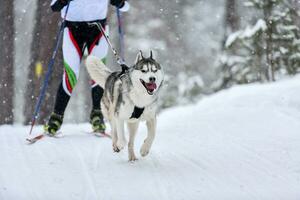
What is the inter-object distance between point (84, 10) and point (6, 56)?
549cm

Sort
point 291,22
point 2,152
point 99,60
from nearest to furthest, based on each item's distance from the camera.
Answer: point 2,152, point 99,60, point 291,22

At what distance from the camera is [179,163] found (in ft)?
18.8

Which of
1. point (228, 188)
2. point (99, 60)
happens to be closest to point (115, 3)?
point (99, 60)

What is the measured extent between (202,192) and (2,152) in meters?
2.48

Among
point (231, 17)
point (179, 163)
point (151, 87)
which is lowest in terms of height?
point (179, 163)

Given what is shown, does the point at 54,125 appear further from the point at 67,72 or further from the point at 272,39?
the point at 272,39

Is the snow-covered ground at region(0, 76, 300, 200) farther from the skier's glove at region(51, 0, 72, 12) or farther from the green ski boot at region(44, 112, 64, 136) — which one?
the skier's glove at region(51, 0, 72, 12)

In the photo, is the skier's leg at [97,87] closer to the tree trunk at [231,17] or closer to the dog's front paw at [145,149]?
the dog's front paw at [145,149]

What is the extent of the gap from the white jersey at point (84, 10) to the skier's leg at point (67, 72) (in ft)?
0.66

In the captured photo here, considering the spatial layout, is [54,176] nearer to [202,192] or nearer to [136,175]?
[136,175]

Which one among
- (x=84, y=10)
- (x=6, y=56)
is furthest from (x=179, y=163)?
(x=6, y=56)

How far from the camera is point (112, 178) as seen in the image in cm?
495

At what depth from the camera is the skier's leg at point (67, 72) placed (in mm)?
7008

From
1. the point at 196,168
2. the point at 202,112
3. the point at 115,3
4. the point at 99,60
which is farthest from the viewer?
the point at 202,112
